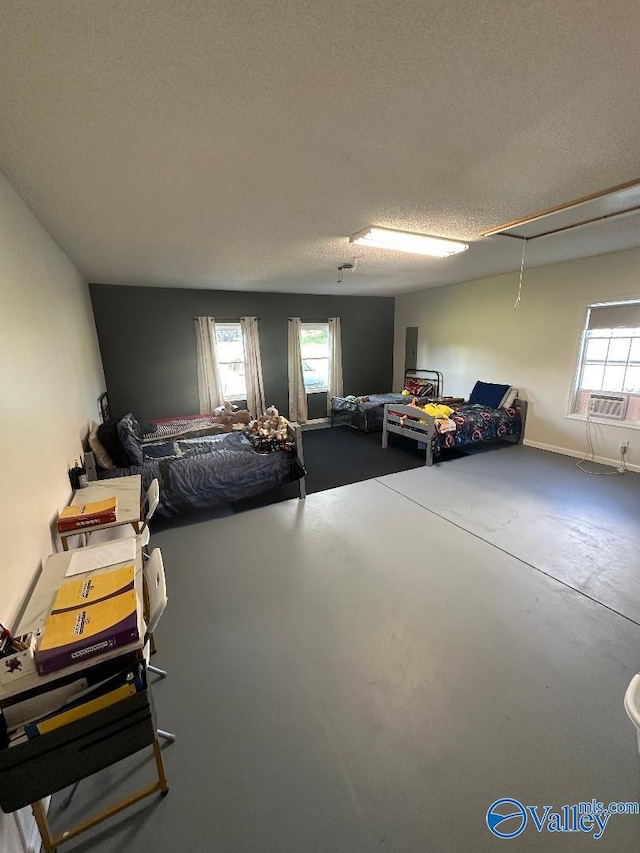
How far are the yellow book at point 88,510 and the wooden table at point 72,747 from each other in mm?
677

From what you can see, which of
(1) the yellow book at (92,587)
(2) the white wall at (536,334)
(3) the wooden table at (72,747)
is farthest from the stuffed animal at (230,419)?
(2) the white wall at (536,334)

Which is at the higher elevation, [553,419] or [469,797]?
[553,419]

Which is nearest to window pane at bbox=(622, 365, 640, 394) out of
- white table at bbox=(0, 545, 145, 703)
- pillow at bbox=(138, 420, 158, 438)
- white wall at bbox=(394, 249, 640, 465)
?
white wall at bbox=(394, 249, 640, 465)

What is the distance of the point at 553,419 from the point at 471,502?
2.27 meters

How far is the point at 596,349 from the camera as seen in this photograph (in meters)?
4.18

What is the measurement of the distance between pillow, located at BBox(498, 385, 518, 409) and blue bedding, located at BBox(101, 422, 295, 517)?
3.37 metres

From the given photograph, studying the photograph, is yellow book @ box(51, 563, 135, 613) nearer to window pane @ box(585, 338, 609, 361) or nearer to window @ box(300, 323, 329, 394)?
window @ box(300, 323, 329, 394)

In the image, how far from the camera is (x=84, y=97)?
1.17 m

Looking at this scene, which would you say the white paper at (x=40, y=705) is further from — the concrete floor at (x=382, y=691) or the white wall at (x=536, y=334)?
the white wall at (x=536, y=334)

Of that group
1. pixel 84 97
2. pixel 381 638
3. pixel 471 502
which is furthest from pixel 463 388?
pixel 84 97

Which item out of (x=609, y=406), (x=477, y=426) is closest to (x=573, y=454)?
(x=609, y=406)

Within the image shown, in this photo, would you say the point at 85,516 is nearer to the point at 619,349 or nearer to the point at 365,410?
the point at 365,410

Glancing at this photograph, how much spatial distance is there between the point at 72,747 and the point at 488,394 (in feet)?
18.0

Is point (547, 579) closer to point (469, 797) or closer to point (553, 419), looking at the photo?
point (469, 797)
